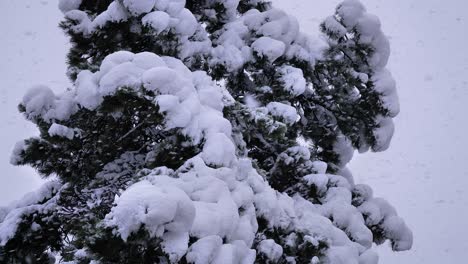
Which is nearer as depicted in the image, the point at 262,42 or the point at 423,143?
the point at 262,42

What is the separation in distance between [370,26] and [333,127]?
4.49 ft

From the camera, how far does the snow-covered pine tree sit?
8.20 feet

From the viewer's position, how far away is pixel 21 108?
4.03 meters

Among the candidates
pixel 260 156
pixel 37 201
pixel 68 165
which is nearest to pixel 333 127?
pixel 260 156

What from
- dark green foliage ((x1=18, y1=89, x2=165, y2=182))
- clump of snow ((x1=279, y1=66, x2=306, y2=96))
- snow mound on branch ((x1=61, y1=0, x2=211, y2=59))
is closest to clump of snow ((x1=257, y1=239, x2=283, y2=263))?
dark green foliage ((x1=18, y1=89, x2=165, y2=182))

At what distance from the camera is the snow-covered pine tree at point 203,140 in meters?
2.50

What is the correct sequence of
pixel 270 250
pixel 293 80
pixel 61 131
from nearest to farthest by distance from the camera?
pixel 270 250 → pixel 61 131 → pixel 293 80

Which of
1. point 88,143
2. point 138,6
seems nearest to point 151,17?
point 138,6

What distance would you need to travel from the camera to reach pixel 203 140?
3.13 meters

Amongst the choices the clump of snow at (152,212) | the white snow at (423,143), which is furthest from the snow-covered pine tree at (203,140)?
the white snow at (423,143)

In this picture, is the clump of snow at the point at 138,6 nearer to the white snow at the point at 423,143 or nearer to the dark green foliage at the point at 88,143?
the dark green foliage at the point at 88,143

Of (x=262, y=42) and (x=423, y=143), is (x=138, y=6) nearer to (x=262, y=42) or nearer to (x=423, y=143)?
(x=262, y=42)

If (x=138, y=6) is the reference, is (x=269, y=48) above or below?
below

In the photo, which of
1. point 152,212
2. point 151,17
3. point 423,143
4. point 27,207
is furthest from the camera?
point 423,143
